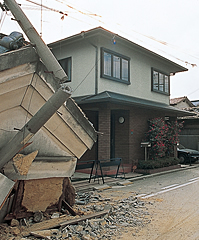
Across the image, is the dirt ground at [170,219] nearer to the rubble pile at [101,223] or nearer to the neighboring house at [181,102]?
the rubble pile at [101,223]

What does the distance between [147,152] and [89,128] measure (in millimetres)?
8767

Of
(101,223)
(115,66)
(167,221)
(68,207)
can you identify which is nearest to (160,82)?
(115,66)

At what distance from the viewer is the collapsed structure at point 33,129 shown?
418cm

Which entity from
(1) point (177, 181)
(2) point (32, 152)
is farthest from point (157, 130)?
(2) point (32, 152)

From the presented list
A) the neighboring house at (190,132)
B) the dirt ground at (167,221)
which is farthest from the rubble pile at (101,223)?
the neighboring house at (190,132)

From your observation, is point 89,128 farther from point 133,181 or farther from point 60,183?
point 133,181

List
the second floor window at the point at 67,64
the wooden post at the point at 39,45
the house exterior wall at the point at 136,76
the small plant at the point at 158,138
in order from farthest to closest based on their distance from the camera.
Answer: the second floor window at the point at 67,64 < the small plant at the point at 158,138 < the house exterior wall at the point at 136,76 < the wooden post at the point at 39,45

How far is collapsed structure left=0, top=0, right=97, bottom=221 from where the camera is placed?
418cm

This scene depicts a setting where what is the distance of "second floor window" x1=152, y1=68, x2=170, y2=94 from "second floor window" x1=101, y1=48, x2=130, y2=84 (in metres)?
2.90

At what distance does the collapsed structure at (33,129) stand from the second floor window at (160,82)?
1123 cm

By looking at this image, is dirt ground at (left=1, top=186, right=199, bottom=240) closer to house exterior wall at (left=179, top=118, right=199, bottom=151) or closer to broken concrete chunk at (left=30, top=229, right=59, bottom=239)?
broken concrete chunk at (left=30, top=229, right=59, bottom=239)

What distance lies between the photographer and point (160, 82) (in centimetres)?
1680

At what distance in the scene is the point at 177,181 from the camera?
422 inches

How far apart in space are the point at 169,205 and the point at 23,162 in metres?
4.27
